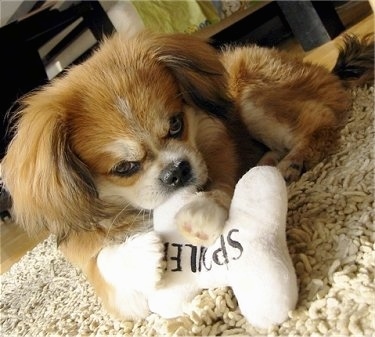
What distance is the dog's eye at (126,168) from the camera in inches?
39.5

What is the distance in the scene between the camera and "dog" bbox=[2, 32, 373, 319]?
97 centimetres

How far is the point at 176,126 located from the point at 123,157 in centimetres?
15

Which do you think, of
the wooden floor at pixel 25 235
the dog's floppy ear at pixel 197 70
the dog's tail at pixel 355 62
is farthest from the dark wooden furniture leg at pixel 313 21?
the dog's floppy ear at pixel 197 70

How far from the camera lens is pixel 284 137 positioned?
4.63ft

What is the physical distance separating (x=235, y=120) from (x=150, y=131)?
456mm

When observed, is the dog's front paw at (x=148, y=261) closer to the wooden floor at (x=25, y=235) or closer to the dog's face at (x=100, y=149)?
the dog's face at (x=100, y=149)

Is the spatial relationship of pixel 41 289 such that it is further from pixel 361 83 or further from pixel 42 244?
pixel 361 83

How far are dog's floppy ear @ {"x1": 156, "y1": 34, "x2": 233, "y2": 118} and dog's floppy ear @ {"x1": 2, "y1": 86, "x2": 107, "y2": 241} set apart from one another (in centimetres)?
27

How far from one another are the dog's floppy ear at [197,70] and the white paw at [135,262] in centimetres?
39

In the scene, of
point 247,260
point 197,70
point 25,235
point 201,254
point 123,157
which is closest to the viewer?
point 247,260

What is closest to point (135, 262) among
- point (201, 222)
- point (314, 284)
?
point (201, 222)

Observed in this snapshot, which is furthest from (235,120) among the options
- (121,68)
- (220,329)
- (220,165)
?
(220,329)

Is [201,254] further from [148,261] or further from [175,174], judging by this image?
[175,174]

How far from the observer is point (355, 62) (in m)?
1.62
